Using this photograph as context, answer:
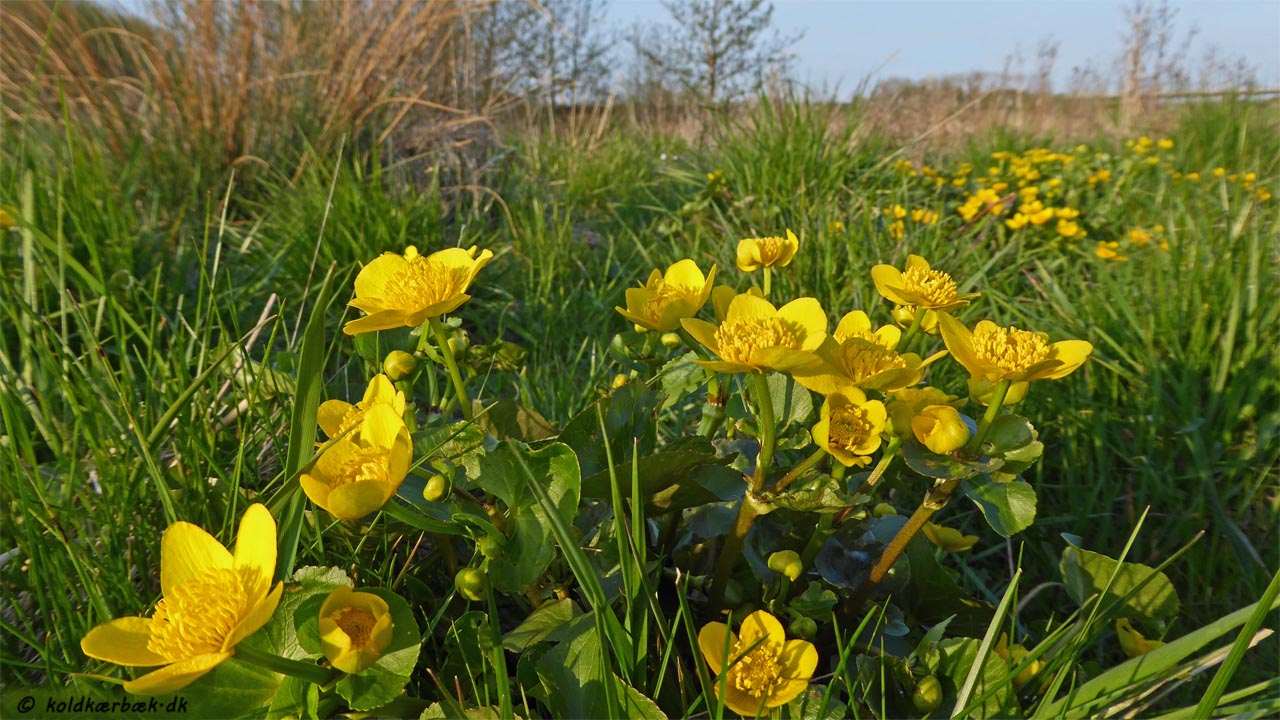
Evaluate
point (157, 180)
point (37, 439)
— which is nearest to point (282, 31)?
point (157, 180)

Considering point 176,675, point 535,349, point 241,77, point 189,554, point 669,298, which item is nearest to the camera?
point 176,675

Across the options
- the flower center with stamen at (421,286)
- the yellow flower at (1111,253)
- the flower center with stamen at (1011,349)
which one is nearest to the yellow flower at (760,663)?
the flower center with stamen at (1011,349)

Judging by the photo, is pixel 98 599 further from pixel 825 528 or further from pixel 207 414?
pixel 825 528

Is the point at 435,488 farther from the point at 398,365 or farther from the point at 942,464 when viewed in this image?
the point at 942,464

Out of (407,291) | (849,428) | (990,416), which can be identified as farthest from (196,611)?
(990,416)

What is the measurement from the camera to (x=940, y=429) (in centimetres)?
65

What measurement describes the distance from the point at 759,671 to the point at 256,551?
453mm

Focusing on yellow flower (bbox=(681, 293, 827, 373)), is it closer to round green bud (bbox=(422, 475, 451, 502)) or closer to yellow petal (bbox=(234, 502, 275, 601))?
round green bud (bbox=(422, 475, 451, 502))

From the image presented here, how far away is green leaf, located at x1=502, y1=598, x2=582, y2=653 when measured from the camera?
731mm

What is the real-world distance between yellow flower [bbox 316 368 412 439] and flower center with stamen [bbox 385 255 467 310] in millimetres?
79

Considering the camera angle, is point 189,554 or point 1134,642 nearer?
point 189,554

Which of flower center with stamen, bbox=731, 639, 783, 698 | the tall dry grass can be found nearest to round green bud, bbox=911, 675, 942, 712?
flower center with stamen, bbox=731, 639, 783, 698

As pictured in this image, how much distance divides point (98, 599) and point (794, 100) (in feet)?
10.5

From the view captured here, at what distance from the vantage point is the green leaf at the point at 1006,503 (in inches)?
25.9
